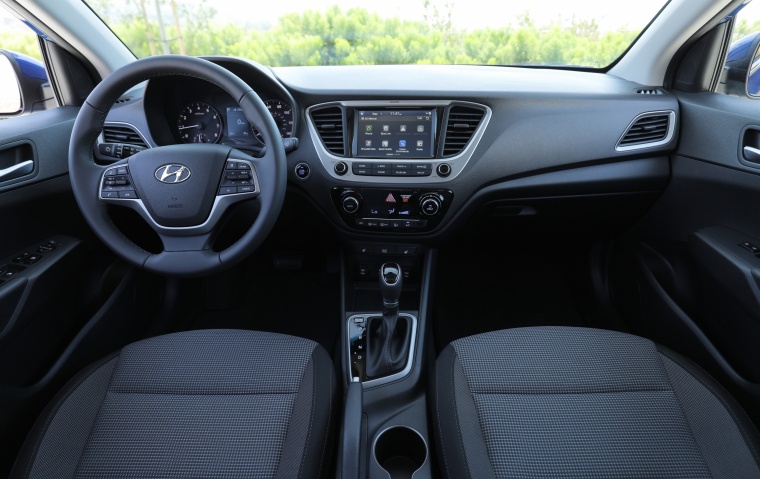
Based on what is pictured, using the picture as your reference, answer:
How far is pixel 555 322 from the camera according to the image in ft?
7.23

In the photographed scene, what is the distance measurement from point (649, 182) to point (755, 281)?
504mm

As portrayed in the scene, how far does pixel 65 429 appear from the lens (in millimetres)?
1062

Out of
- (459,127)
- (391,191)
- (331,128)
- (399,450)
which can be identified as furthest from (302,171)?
(399,450)

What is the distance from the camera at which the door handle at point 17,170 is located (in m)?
1.36

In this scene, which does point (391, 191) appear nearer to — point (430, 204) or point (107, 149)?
point (430, 204)

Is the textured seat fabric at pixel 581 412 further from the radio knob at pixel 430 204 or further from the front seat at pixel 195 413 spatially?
the radio knob at pixel 430 204

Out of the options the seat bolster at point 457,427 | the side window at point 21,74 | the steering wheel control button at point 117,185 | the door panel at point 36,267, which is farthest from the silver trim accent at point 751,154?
the side window at point 21,74

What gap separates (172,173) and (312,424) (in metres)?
0.73

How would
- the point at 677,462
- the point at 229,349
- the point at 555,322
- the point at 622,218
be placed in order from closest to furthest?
the point at 677,462, the point at 229,349, the point at 622,218, the point at 555,322

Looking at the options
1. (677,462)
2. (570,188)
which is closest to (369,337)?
(570,188)

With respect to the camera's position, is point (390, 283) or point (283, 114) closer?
point (390, 283)

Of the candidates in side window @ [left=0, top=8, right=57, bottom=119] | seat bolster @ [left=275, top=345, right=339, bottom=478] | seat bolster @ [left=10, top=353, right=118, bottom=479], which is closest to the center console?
seat bolster @ [left=275, top=345, right=339, bottom=478]

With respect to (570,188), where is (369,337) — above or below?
below

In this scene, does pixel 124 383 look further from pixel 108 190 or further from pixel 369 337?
pixel 369 337
